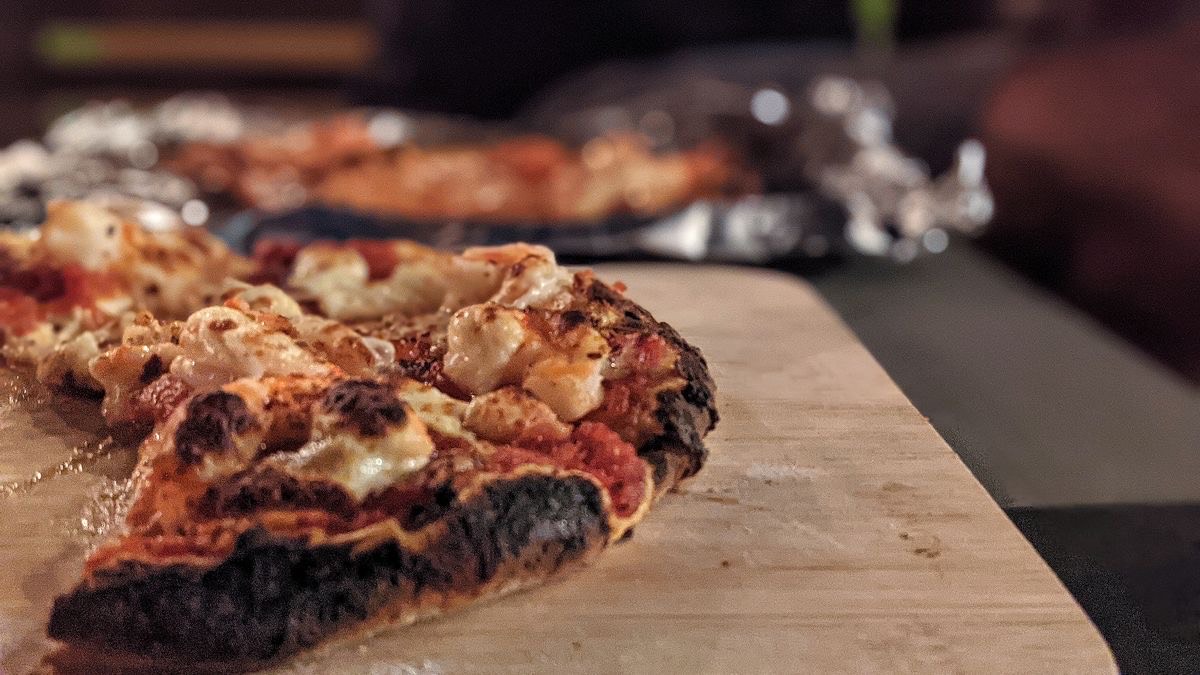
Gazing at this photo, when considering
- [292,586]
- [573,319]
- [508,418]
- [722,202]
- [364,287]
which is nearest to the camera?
[292,586]

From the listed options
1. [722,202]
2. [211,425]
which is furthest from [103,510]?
[722,202]

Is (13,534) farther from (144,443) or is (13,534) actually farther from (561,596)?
(561,596)

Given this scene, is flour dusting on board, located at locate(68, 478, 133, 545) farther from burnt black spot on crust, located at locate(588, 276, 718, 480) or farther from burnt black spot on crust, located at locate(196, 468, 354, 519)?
burnt black spot on crust, located at locate(588, 276, 718, 480)

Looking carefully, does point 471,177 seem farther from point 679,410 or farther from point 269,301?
point 679,410

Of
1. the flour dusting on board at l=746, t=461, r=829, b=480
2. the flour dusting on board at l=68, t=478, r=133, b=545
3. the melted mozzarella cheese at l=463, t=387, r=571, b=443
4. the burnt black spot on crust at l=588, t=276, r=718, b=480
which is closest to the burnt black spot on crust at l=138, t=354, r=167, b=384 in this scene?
the flour dusting on board at l=68, t=478, r=133, b=545

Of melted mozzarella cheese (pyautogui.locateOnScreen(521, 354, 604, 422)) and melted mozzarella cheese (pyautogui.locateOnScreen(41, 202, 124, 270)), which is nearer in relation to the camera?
melted mozzarella cheese (pyautogui.locateOnScreen(521, 354, 604, 422))

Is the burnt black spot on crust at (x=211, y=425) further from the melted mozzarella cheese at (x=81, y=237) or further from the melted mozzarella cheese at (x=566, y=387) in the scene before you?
the melted mozzarella cheese at (x=81, y=237)

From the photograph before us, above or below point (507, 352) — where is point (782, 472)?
below
